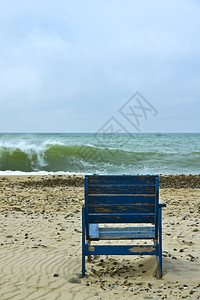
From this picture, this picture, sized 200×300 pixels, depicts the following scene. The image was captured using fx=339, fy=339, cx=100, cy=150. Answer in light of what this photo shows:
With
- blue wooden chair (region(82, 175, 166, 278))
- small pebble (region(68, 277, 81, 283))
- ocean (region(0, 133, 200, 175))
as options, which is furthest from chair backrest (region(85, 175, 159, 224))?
ocean (region(0, 133, 200, 175))

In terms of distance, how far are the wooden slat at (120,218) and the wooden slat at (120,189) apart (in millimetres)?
287

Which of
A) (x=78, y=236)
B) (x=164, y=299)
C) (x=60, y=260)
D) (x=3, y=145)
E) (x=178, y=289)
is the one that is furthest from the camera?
(x=3, y=145)

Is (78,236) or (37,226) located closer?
(78,236)

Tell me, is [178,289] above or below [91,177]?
below

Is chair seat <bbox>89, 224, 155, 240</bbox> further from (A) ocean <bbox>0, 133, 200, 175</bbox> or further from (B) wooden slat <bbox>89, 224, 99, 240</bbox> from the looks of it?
(A) ocean <bbox>0, 133, 200, 175</bbox>

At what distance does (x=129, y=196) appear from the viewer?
4.14m

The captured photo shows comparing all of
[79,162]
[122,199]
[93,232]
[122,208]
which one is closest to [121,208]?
[122,208]

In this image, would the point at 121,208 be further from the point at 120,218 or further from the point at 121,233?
the point at 121,233

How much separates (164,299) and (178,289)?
33 cm

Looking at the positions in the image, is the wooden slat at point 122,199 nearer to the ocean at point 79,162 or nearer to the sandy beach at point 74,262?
the sandy beach at point 74,262

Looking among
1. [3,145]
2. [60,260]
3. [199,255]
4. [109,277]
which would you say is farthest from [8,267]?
[3,145]

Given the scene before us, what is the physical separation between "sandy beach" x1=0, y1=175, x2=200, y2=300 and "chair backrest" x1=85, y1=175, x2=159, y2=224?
0.73 meters

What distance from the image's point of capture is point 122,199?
4.15 metres

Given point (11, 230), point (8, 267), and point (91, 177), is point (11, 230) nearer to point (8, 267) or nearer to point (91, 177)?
point (8, 267)
